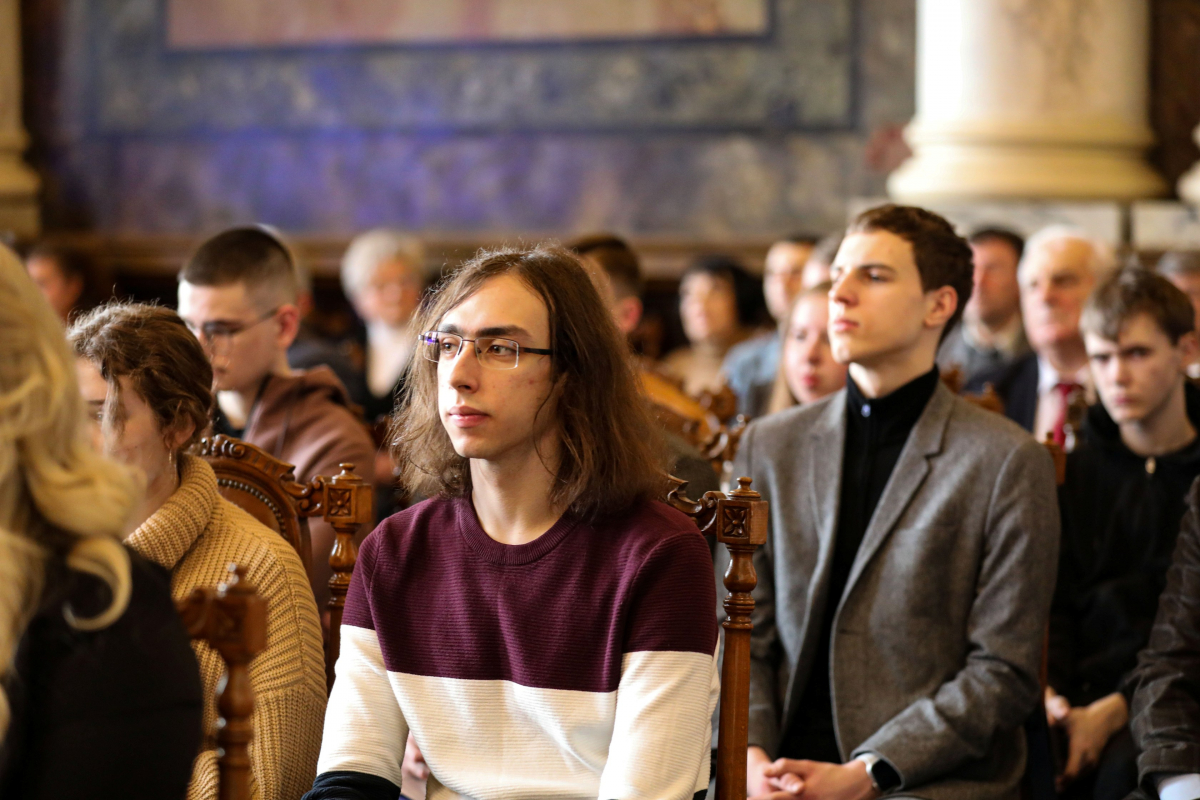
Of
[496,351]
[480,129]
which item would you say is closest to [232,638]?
[496,351]

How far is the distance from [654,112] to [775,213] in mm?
876

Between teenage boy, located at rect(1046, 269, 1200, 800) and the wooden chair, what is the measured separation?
1.58m

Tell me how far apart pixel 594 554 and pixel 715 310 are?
4913 mm

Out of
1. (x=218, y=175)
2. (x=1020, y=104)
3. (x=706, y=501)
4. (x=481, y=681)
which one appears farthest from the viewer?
(x=218, y=175)

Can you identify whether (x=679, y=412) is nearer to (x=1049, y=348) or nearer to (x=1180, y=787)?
(x=1049, y=348)

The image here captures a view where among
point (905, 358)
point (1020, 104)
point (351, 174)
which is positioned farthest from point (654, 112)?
point (905, 358)

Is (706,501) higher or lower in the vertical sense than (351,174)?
lower

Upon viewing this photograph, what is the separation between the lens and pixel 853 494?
2.70 meters

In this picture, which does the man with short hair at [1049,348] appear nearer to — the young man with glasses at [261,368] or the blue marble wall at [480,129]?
the young man with glasses at [261,368]

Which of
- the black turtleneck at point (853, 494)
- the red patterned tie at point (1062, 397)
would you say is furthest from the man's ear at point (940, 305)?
the red patterned tie at point (1062, 397)

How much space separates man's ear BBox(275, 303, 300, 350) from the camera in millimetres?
3406

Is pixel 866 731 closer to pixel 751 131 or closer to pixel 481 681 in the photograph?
pixel 481 681

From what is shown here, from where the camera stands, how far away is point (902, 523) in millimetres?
2562

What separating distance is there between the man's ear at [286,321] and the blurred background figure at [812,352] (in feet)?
4.05
